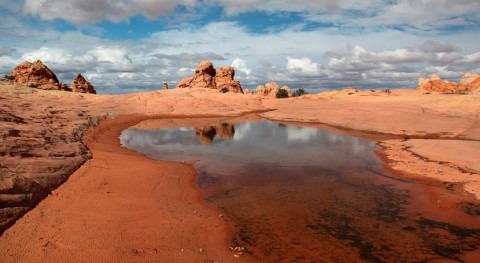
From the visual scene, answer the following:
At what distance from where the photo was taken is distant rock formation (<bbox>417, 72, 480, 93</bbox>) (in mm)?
53469

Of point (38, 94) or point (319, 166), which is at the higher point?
point (38, 94)

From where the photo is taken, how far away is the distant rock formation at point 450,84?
53469mm

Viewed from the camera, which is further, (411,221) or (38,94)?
(38,94)

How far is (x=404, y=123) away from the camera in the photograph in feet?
108

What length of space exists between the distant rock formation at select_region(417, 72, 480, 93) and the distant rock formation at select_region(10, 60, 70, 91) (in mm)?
64069

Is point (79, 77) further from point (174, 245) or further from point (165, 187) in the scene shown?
point (174, 245)

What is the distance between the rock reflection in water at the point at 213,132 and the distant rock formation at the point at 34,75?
35330mm

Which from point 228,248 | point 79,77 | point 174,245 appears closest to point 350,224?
point 228,248

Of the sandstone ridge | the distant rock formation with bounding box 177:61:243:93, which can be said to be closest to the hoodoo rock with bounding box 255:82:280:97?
the distant rock formation with bounding box 177:61:243:93

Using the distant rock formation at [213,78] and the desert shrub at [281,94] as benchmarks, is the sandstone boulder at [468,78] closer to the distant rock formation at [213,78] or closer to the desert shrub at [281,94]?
the desert shrub at [281,94]

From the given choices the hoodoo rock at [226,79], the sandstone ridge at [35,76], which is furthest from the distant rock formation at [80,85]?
the hoodoo rock at [226,79]

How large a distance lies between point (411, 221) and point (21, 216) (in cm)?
1091

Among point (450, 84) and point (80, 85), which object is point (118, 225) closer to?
point (80, 85)

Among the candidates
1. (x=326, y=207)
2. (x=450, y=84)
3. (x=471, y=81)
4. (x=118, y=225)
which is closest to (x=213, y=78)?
(x=450, y=84)
